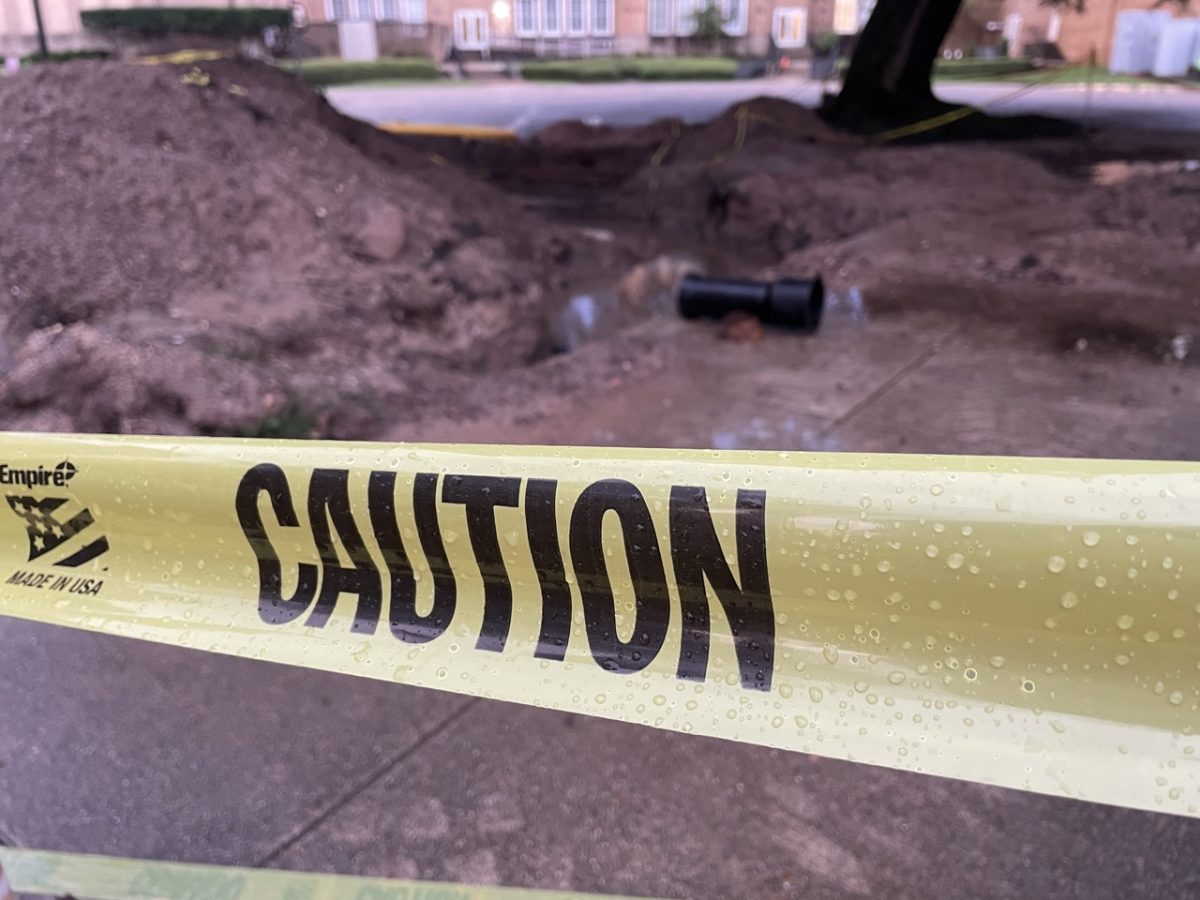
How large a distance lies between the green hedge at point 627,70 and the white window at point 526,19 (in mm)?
3600

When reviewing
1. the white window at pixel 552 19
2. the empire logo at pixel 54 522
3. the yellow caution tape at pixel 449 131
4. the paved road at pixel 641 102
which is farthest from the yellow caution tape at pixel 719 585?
the white window at pixel 552 19

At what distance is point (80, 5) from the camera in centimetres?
3716

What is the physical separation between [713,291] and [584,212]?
6.08 meters

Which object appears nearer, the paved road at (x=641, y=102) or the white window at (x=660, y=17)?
the paved road at (x=641, y=102)

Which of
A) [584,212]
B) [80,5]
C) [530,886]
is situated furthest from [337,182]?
[80,5]

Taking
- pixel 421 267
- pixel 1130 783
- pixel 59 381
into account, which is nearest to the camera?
pixel 1130 783

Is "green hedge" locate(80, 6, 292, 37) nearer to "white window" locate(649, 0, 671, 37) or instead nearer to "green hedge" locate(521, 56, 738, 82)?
"green hedge" locate(521, 56, 738, 82)

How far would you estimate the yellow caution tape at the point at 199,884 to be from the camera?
2.40m

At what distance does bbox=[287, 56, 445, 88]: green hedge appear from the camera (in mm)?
36594

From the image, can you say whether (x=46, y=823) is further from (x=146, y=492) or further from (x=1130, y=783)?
(x=1130, y=783)

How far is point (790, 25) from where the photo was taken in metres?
44.4

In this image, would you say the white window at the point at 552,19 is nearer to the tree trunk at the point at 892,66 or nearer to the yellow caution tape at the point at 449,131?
the yellow caution tape at the point at 449,131

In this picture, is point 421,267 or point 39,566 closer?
point 39,566

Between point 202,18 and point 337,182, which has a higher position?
point 202,18
